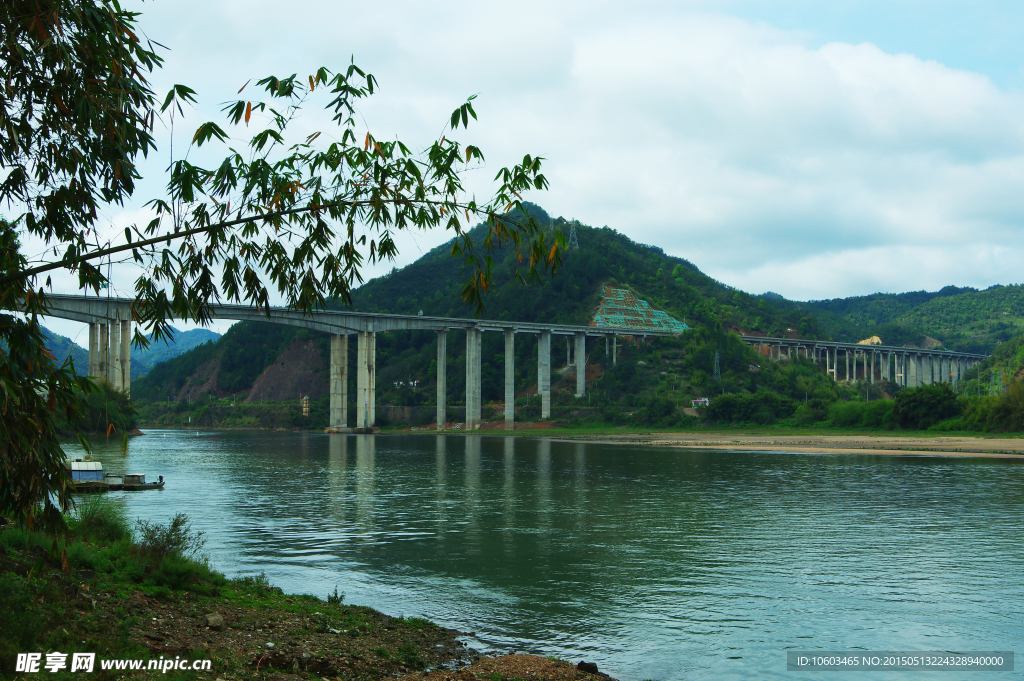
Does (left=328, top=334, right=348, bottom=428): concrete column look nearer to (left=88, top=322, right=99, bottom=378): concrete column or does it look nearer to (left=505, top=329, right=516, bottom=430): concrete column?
(left=505, top=329, right=516, bottom=430): concrete column

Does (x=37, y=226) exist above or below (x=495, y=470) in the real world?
above

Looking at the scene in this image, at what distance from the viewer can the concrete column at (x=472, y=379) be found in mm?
141250

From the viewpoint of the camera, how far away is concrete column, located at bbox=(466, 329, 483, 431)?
141250mm

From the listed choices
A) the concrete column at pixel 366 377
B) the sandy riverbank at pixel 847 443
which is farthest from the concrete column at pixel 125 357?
the sandy riverbank at pixel 847 443

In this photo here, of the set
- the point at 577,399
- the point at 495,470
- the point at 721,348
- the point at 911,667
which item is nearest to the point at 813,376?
the point at 721,348

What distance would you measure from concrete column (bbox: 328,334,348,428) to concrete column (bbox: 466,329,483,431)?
68.3 feet

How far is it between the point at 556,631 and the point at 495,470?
44.2m

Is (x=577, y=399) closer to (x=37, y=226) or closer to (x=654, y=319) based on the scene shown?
(x=654, y=319)

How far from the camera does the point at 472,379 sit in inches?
5595

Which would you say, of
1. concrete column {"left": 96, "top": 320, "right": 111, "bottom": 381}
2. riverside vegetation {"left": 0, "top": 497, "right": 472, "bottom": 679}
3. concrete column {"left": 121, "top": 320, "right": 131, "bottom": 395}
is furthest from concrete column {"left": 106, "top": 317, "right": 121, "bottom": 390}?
riverside vegetation {"left": 0, "top": 497, "right": 472, "bottom": 679}

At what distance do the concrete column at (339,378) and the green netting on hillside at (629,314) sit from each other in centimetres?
6041

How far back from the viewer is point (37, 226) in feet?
36.5

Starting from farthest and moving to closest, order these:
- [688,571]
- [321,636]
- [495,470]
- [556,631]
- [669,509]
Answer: [495,470], [669,509], [688,571], [556,631], [321,636]

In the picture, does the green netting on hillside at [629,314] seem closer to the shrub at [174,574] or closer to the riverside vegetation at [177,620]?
the riverside vegetation at [177,620]
